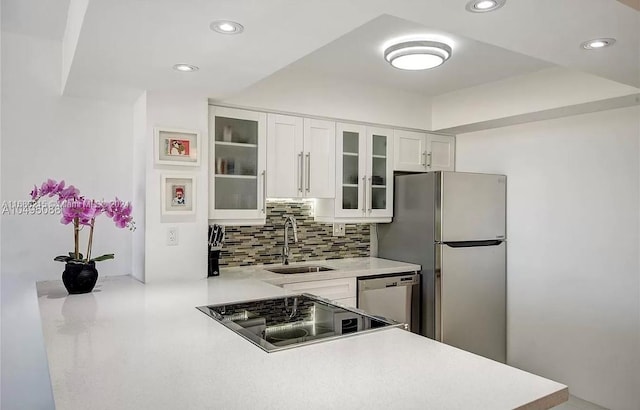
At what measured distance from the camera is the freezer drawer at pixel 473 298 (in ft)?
10.9

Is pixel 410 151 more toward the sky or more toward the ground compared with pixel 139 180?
more toward the sky

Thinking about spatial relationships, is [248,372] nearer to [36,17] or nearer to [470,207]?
[36,17]

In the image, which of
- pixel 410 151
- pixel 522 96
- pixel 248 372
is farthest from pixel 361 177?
pixel 248 372

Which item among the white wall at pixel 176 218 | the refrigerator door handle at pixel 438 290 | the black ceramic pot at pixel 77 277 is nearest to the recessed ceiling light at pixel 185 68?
the white wall at pixel 176 218

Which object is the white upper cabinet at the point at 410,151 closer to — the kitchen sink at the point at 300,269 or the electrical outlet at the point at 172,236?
the kitchen sink at the point at 300,269

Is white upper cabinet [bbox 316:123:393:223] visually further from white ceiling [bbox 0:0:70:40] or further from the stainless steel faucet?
white ceiling [bbox 0:0:70:40]

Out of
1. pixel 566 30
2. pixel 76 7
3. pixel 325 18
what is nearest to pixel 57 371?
pixel 325 18

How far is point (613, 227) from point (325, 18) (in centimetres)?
260

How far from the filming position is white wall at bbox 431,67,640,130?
2.83m

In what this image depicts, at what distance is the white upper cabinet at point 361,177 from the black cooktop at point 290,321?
1.31 metres

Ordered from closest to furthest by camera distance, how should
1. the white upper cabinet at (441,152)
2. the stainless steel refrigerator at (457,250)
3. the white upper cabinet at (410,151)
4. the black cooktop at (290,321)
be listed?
the black cooktop at (290,321), the stainless steel refrigerator at (457,250), the white upper cabinet at (410,151), the white upper cabinet at (441,152)

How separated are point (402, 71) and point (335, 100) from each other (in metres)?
0.53

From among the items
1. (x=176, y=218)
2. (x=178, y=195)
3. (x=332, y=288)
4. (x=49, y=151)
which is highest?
(x=49, y=151)

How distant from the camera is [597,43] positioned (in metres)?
1.86
